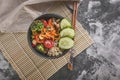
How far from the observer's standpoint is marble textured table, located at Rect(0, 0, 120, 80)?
141cm

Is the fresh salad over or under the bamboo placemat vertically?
over

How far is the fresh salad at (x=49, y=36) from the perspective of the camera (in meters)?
1.24

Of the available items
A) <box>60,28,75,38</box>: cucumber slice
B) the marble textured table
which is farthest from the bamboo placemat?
<box>60,28,75,38</box>: cucumber slice

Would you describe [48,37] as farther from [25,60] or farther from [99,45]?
[99,45]

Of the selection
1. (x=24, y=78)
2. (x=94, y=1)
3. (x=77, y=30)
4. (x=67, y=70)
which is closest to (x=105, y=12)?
(x=94, y=1)

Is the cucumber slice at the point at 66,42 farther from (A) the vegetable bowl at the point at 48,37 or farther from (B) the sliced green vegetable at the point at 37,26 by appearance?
(B) the sliced green vegetable at the point at 37,26

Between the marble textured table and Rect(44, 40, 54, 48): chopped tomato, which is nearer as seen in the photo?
Rect(44, 40, 54, 48): chopped tomato

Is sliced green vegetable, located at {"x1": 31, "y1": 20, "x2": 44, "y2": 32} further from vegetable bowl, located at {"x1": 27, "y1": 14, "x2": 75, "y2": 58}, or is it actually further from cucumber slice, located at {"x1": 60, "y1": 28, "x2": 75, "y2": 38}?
cucumber slice, located at {"x1": 60, "y1": 28, "x2": 75, "y2": 38}

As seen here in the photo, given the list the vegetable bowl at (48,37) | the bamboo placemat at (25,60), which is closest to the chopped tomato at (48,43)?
the vegetable bowl at (48,37)

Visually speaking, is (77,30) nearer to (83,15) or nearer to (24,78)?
(83,15)

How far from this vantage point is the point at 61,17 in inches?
50.6

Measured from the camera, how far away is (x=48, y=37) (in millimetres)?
1246

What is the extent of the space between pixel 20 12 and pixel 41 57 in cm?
24

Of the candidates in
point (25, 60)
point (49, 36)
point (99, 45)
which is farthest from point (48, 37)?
point (99, 45)
